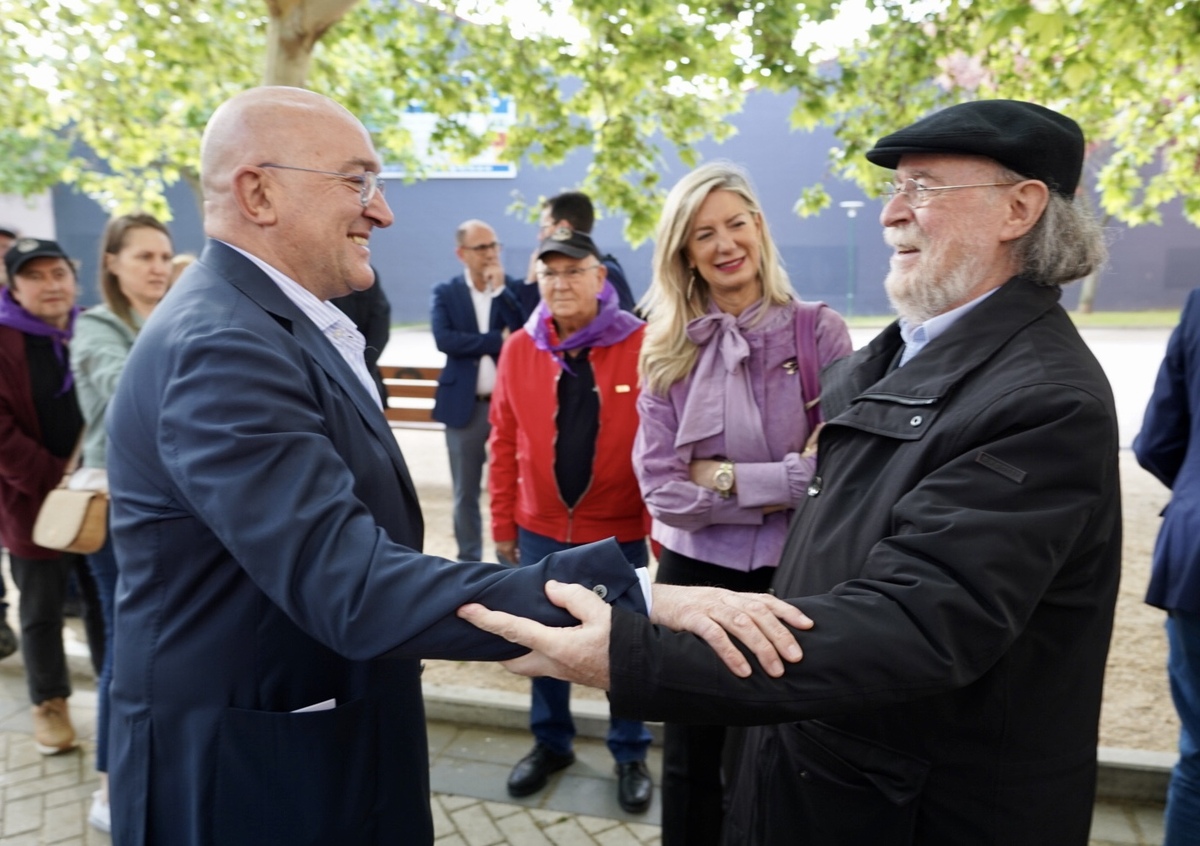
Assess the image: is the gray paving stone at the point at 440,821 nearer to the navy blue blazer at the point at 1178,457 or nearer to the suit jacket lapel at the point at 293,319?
the suit jacket lapel at the point at 293,319

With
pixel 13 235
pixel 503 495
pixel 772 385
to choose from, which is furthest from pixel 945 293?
pixel 13 235

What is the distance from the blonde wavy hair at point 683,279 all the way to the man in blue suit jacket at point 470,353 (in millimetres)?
2930

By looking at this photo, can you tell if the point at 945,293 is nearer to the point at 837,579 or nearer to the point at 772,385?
the point at 837,579

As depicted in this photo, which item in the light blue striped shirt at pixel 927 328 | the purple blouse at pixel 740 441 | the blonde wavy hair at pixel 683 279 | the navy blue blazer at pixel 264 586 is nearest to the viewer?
the navy blue blazer at pixel 264 586

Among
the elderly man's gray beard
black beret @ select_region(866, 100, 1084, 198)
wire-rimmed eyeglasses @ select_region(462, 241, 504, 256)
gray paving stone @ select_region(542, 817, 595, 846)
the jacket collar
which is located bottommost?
gray paving stone @ select_region(542, 817, 595, 846)

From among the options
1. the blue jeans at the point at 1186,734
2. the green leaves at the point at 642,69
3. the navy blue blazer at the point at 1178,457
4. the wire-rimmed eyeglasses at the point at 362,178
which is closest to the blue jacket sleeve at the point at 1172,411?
the navy blue blazer at the point at 1178,457

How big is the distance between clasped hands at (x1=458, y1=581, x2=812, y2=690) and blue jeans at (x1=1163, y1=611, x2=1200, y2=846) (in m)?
1.70

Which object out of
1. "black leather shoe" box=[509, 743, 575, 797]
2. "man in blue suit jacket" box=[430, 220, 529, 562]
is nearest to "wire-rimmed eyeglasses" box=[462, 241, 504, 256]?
"man in blue suit jacket" box=[430, 220, 529, 562]

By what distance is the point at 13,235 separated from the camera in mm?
5188

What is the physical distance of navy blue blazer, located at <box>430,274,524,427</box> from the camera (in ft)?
19.9

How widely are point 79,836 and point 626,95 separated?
5981 mm

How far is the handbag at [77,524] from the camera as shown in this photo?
3490mm

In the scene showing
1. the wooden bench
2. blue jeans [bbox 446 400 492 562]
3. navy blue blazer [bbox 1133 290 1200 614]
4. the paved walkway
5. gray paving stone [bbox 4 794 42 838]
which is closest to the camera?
navy blue blazer [bbox 1133 290 1200 614]

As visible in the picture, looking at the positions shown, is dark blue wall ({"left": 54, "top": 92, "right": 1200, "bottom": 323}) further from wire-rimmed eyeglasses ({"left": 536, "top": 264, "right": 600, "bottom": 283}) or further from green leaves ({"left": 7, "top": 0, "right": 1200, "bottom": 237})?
wire-rimmed eyeglasses ({"left": 536, "top": 264, "right": 600, "bottom": 283})
